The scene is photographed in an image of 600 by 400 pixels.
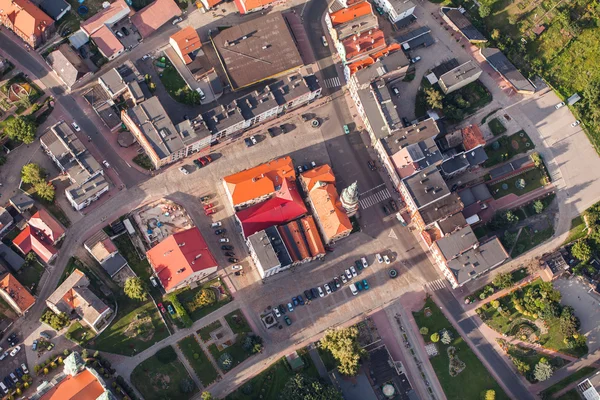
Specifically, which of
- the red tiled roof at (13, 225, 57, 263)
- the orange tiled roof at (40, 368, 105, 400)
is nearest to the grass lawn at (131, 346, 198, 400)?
the orange tiled roof at (40, 368, 105, 400)

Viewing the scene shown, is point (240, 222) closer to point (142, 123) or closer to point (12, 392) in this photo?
point (142, 123)

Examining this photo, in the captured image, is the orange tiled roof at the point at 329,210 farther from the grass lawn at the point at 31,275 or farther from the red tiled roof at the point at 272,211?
the grass lawn at the point at 31,275

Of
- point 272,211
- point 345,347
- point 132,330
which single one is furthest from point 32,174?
point 345,347

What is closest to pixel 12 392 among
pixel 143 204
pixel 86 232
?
pixel 86 232

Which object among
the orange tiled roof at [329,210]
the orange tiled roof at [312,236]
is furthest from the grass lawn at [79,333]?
the orange tiled roof at [329,210]

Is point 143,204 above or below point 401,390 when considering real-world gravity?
above

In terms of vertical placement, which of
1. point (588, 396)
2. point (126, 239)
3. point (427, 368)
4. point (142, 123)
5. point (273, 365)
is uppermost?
point (142, 123)
